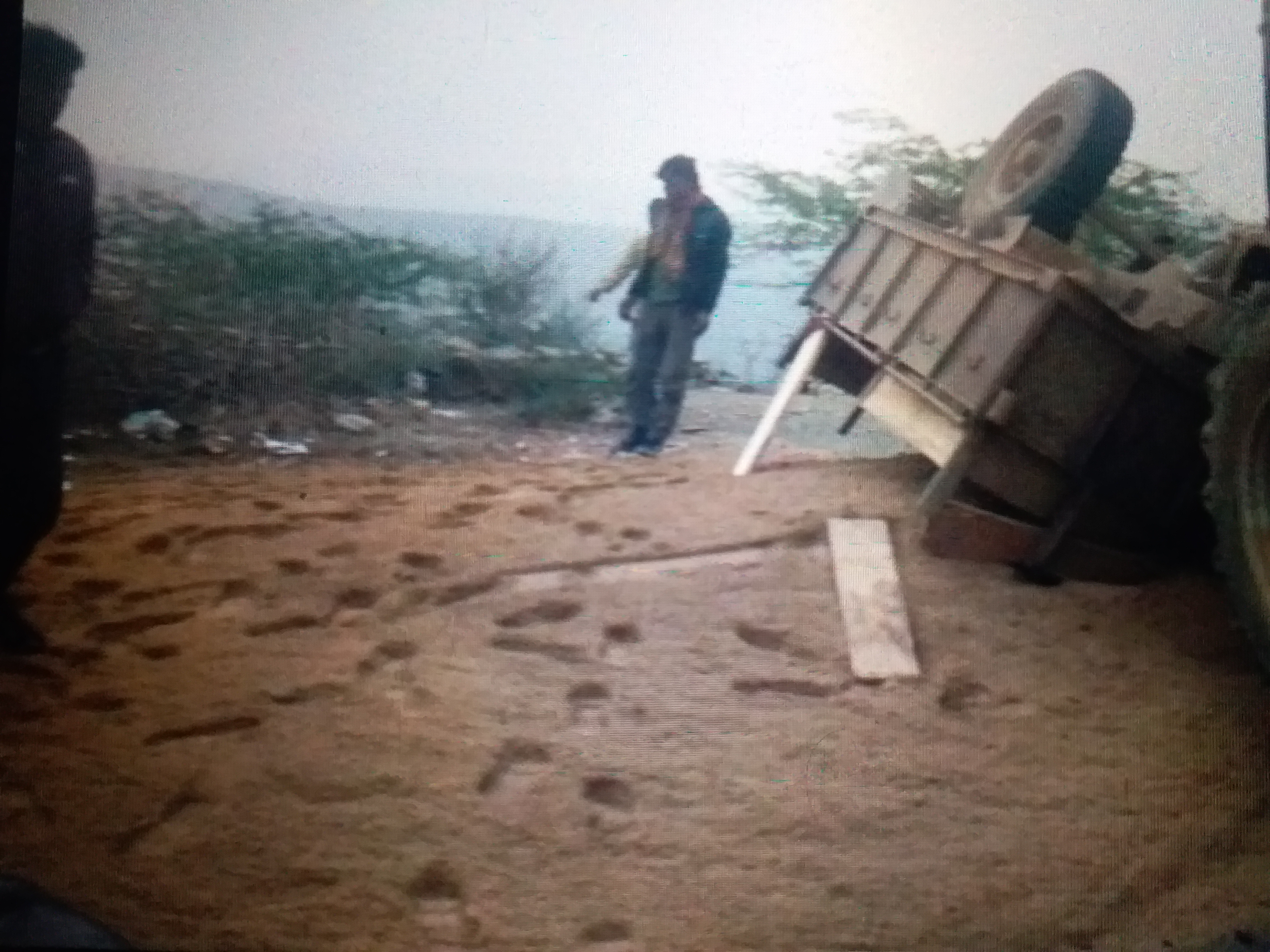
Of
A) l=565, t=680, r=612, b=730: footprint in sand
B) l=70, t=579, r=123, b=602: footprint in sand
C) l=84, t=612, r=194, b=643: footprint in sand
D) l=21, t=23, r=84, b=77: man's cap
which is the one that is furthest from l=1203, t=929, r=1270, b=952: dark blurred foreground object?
l=21, t=23, r=84, b=77: man's cap

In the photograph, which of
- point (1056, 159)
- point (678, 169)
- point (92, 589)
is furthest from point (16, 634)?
point (1056, 159)

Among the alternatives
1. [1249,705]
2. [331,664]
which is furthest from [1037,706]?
[331,664]

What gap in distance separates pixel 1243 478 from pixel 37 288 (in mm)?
2155

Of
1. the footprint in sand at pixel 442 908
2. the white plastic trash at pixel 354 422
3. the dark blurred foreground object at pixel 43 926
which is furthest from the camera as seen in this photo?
the white plastic trash at pixel 354 422

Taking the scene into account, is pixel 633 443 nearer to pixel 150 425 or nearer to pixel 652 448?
pixel 652 448

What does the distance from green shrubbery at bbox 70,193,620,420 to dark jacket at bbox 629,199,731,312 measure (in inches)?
6.2

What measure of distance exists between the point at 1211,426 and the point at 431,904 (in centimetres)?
161

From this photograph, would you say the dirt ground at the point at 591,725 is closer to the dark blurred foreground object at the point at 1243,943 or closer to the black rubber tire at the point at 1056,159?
the dark blurred foreground object at the point at 1243,943

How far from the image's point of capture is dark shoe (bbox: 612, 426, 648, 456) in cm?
213

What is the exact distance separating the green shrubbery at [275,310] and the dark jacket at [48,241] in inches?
1.9

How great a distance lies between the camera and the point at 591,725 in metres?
1.73

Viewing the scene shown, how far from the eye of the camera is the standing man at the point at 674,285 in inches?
74.7

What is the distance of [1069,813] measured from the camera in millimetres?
1659

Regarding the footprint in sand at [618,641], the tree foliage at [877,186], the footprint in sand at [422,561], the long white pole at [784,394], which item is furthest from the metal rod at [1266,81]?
the footprint in sand at [422,561]
